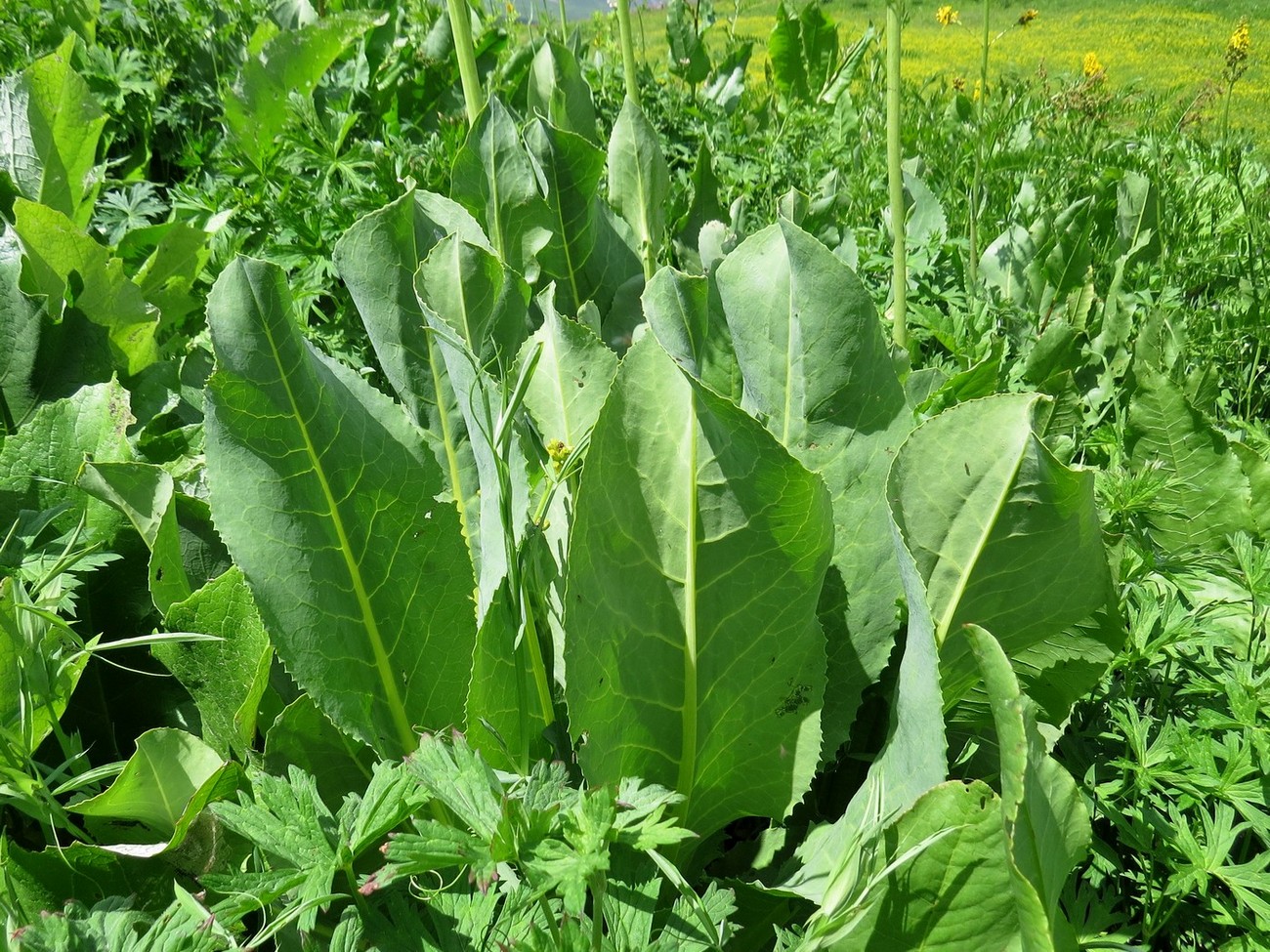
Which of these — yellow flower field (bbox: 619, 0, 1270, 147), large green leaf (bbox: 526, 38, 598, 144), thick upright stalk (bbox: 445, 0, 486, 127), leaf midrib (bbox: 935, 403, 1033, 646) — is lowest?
yellow flower field (bbox: 619, 0, 1270, 147)

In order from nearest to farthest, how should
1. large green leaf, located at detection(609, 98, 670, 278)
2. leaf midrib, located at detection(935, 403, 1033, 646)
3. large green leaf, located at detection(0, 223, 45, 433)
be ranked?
leaf midrib, located at detection(935, 403, 1033, 646), large green leaf, located at detection(0, 223, 45, 433), large green leaf, located at detection(609, 98, 670, 278)

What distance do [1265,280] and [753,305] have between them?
93.8 inches

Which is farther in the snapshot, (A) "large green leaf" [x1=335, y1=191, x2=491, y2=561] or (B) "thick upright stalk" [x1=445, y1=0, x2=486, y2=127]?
(B) "thick upright stalk" [x1=445, y1=0, x2=486, y2=127]

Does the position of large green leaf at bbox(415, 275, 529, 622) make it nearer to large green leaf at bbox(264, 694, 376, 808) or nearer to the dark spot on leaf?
large green leaf at bbox(264, 694, 376, 808)

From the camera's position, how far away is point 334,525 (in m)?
1.33

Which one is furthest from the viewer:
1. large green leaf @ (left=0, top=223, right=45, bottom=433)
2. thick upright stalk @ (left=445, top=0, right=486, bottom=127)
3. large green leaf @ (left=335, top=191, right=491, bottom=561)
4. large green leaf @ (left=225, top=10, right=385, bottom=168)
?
large green leaf @ (left=225, top=10, right=385, bottom=168)

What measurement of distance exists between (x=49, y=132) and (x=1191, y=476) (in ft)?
8.78

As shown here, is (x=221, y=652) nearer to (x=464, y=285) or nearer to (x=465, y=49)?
(x=464, y=285)

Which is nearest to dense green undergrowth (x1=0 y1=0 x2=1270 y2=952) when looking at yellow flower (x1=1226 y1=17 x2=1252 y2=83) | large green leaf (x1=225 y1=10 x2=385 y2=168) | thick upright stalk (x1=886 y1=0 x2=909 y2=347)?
thick upright stalk (x1=886 y1=0 x2=909 y2=347)

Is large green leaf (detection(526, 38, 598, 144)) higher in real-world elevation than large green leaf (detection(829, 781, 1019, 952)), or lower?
higher

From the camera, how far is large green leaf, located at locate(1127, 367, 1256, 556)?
83.0 inches

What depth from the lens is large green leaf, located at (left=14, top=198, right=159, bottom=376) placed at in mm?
2010

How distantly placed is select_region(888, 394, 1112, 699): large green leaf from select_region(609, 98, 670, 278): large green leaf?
1.11m

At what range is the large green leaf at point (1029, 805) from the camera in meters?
0.92
